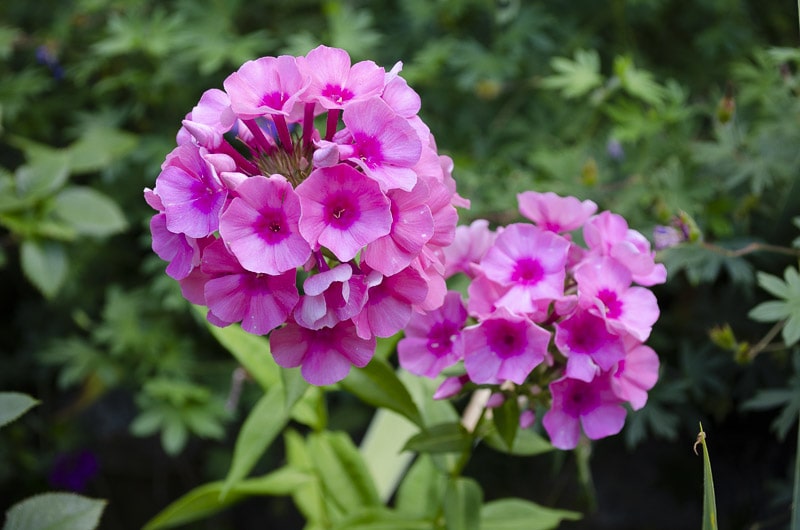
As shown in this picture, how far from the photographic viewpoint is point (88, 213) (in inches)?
55.3

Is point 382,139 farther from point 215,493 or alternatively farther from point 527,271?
point 215,493

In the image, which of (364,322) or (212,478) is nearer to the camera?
(364,322)

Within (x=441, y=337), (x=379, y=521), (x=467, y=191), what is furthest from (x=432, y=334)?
(x=467, y=191)

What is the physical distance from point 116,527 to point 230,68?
1.17 metres

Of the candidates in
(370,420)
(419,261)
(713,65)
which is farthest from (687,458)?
(419,261)

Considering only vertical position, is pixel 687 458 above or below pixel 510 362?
below

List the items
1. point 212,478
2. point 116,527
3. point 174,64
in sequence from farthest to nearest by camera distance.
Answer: point 116,527 → point 212,478 → point 174,64

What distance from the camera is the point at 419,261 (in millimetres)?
697

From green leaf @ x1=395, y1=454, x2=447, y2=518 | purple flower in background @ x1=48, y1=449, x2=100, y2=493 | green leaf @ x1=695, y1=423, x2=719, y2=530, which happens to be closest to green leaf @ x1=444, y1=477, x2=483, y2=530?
green leaf @ x1=395, y1=454, x2=447, y2=518

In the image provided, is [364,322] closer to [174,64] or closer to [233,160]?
[233,160]

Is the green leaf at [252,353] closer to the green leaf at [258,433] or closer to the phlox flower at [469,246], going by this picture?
the green leaf at [258,433]

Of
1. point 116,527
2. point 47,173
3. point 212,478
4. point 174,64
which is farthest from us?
point 116,527

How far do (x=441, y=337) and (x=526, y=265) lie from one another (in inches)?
4.3

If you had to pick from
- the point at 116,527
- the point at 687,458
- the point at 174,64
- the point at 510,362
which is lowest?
the point at 116,527
